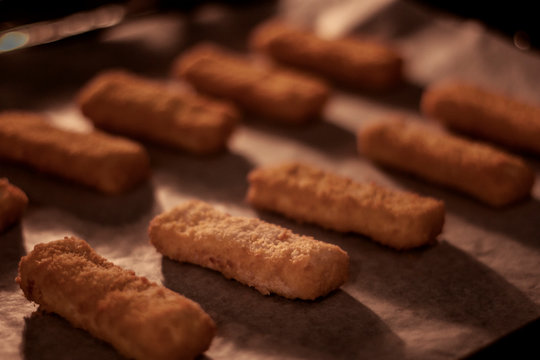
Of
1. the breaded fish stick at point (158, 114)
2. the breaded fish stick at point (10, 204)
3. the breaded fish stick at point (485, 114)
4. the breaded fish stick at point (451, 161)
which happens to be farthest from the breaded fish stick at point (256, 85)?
the breaded fish stick at point (10, 204)

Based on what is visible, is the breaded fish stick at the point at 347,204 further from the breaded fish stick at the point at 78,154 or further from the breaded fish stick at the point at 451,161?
the breaded fish stick at the point at 78,154

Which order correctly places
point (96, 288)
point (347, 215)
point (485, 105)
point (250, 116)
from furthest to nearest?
point (250, 116), point (485, 105), point (347, 215), point (96, 288)

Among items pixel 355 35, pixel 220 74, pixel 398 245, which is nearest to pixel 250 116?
pixel 220 74

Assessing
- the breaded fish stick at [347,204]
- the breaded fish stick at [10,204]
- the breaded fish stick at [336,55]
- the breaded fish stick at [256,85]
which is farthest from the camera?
the breaded fish stick at [336,55]

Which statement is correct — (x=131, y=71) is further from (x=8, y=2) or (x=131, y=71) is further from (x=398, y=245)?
(x=398, y=245)

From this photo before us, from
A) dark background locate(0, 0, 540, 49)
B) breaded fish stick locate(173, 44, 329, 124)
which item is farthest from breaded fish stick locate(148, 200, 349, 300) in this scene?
dark background locate(0, 0, 540, 49)

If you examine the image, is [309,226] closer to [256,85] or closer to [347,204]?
[347,204]

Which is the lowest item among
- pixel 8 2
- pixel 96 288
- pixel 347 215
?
pixel 347 215
